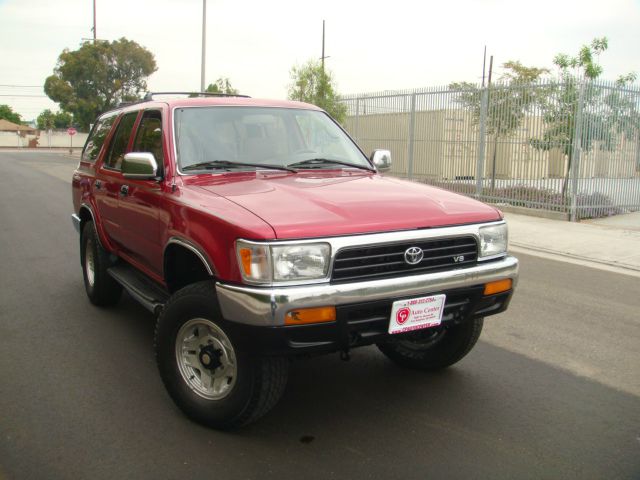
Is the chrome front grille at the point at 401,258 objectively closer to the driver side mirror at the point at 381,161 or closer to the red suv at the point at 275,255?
the red suv at the point at 275,255

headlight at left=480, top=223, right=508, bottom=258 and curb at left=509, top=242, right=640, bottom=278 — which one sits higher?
headlight at left=480, top=223, right=508, bottom=258

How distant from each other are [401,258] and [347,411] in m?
1.04

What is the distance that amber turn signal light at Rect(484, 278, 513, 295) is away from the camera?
11.8 feet

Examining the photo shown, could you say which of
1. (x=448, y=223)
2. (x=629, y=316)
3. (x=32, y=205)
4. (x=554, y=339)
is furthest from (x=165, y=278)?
(x=32, y=205)

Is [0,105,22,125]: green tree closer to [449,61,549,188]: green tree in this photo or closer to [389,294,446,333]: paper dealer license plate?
[449,61,549,188]: green tree

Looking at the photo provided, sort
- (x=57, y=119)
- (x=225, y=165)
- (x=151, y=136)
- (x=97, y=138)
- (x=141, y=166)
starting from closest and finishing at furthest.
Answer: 1. (x=141, y=166)
2. (x=225, y=165)
3. (x=151, y=136)
4. (x=97, y=138)
5. (x=57, y=119)

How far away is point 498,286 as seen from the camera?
3.64 metres

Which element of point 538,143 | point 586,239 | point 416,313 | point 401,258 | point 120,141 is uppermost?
point 538,143

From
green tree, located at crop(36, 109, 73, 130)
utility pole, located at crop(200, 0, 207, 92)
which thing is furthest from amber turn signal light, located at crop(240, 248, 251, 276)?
green tree, located at crop(36, 109, 73, 130)

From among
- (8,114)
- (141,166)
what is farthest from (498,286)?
(8,114)

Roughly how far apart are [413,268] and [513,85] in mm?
11283

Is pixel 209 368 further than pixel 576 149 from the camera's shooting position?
No

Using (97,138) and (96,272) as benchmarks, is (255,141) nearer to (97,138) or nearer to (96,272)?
(96,272)

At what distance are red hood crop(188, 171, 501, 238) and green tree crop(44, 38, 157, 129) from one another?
183 feet
